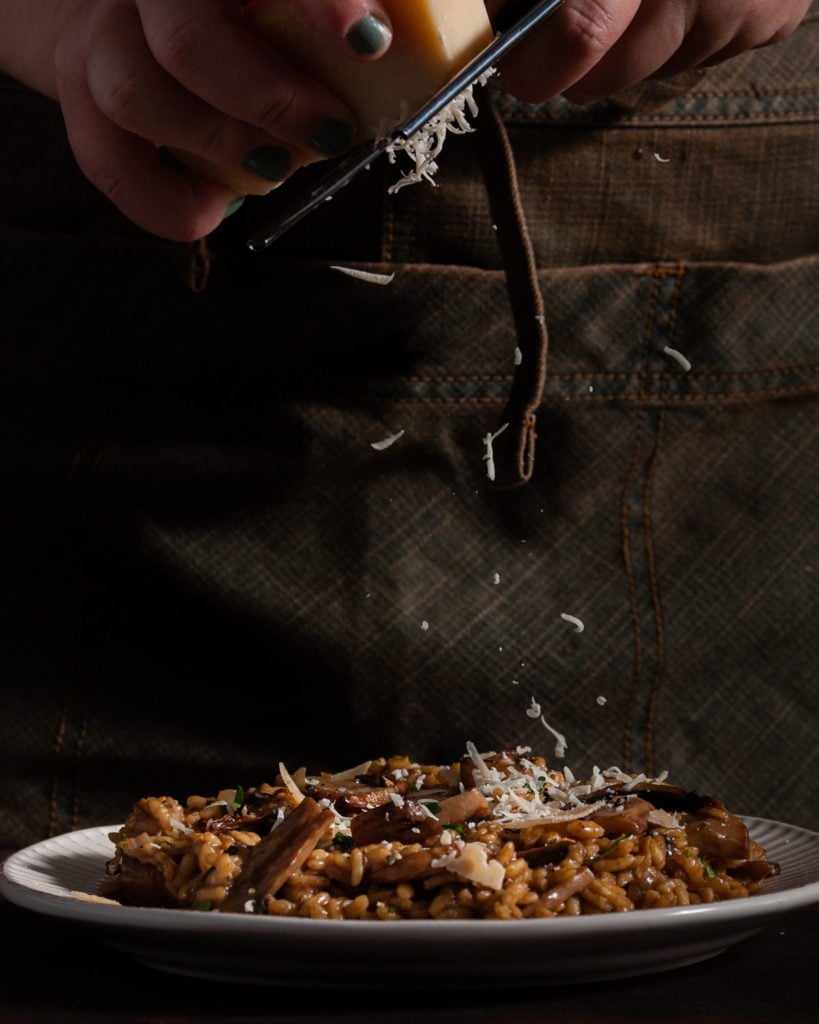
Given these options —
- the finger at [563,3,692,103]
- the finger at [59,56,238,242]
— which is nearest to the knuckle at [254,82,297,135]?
the finger at [59,56,238,242]

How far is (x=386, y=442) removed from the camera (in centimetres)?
114

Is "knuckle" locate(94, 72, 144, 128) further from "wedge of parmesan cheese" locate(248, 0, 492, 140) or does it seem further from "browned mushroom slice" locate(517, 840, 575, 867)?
"browned mushroom slice" locate(517, 840, 575, 867)

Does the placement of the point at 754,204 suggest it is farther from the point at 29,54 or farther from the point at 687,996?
the point at 687,996

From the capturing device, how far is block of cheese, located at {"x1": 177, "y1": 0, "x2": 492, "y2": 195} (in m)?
0.72

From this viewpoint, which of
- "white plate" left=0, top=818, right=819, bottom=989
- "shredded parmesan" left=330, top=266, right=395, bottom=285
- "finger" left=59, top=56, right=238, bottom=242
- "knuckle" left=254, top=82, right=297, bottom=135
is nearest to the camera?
"white plate" left=0, top=818, right=819, bottom=989

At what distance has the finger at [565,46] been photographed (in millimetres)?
823

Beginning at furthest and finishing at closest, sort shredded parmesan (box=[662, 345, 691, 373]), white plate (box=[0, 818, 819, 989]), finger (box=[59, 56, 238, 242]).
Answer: shredded parmesan (box=[662, 345, 691, 373]), finger (box=[59, 56, 238, 242]), white plate (box=[0, 818, 819, 989])

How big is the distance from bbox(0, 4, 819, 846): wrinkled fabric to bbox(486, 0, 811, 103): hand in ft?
0.51

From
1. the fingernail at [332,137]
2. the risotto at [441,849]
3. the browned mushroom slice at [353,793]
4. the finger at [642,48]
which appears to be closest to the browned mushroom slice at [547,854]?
the risotto at [441,849]

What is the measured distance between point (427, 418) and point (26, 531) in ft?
1.14

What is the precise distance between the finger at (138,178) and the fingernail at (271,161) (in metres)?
0.08

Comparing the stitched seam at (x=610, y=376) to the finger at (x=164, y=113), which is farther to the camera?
the stitched seam at (x=610, y=376)

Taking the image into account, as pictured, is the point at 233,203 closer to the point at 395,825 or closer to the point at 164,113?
the point at 164,113

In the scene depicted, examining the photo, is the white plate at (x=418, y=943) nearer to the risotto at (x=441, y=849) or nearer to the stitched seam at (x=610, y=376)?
the risotto at (x=441, y=849)
